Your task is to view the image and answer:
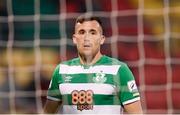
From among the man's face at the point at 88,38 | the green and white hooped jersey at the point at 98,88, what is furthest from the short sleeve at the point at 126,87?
the man's face at the point at 88,38

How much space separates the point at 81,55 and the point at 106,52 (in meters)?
1.14

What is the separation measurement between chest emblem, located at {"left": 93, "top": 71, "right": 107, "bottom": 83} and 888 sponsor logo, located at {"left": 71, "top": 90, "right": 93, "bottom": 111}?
0.13 ft

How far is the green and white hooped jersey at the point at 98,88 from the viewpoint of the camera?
196 cm

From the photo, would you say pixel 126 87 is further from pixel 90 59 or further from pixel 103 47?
pixel 103 47

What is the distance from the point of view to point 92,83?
6.53 ft

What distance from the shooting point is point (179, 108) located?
11.0 ft

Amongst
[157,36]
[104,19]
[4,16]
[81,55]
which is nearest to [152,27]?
[157,36]

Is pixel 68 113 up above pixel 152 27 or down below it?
below

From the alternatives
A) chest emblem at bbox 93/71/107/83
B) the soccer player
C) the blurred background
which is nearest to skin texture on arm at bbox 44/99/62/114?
the soccer player

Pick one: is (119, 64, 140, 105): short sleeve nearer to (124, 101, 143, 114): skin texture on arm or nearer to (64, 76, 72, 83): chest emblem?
(124, 101, 143, 114): skin texture on arm

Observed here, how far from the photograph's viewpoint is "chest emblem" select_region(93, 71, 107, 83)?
1.98 metres

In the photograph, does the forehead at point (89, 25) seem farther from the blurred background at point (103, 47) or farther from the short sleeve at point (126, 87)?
the blurred background at point (103, 47)

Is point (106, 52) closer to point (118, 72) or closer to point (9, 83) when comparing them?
point (9, 83)

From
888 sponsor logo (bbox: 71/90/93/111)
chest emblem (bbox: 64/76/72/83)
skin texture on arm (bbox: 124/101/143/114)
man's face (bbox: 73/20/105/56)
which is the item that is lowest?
skin texture on arm (bbox: 124/101/143/114)
